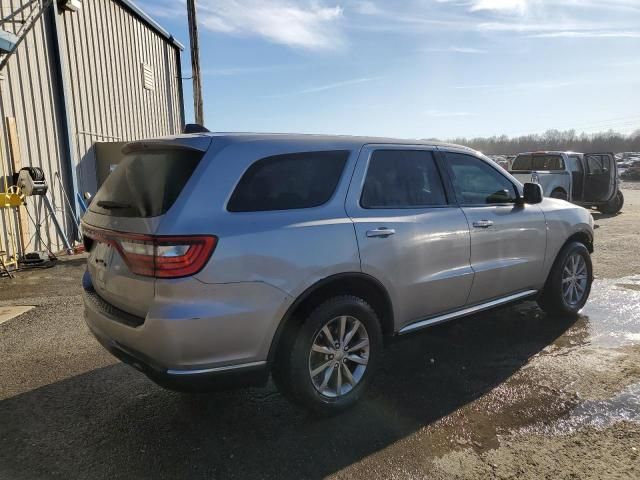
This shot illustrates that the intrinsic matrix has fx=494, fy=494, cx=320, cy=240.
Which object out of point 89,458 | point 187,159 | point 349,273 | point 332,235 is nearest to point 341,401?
point 349,273

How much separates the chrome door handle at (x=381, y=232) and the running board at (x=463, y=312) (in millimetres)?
745

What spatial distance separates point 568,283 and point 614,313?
76cm

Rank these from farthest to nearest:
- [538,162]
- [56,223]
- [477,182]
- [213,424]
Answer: [538,162] < [56,223] < [477,182] < [213,424]

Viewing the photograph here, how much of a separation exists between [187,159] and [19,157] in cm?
759

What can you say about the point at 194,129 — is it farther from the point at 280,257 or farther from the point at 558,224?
the point at 558,224

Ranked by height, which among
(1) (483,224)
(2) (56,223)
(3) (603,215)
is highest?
(1) (483,224)

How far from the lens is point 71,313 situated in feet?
18.6

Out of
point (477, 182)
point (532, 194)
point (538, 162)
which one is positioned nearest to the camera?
point (477, 182)

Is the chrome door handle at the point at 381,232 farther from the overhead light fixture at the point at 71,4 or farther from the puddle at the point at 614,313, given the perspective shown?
the overhead light fixture at the point at 71,4

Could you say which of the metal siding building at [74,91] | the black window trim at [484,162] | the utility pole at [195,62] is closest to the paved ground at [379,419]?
the black window trim at [484,162]

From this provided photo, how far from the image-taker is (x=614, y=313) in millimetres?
5402

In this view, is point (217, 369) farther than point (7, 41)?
No

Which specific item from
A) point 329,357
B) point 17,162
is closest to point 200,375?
point 329,357

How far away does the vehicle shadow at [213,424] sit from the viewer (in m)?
2.75
